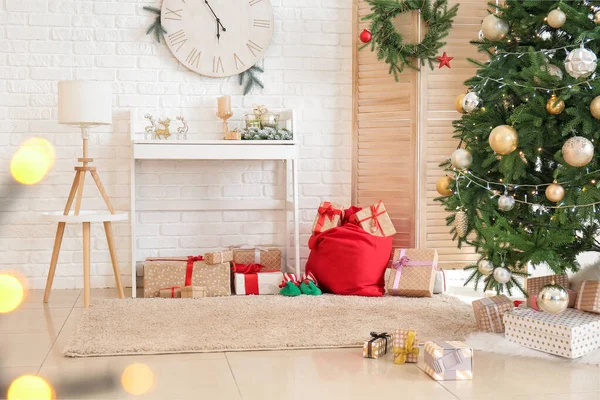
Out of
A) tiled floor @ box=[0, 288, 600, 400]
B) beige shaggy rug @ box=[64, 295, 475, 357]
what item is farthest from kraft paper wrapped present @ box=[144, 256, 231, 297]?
tiled floor @ box=[0, 288, 600, 400]

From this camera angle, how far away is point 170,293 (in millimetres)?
3439

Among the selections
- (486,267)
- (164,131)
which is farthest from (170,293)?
(486,267)

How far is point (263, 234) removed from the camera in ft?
13.1

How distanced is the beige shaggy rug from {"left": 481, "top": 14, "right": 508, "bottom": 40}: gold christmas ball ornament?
43.8 inches

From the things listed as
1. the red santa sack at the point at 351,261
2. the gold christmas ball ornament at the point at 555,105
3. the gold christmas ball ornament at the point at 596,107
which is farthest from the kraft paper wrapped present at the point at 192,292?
the gold christmas ball ornament at the point at 596,107

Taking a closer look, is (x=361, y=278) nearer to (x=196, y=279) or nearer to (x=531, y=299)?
(x=196, y=279)

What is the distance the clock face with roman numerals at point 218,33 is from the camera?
3.79 m

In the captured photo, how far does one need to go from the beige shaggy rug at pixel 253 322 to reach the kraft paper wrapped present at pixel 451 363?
0.46m

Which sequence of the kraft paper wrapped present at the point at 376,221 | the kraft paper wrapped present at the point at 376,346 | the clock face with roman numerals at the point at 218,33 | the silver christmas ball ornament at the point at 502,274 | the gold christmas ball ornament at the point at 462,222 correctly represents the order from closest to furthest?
the kraft paper wrapped present at the point at 376,346 < the silver christmas ball ornament at the point at 502,274 < the gold christmas ball ornament at the point at 462,222 < the kraft paper wrapped present at the point at 376,221 < the clock face with roman numerals at the point at 218,33

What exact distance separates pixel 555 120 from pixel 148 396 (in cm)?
155

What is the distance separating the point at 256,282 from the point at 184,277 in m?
0.37

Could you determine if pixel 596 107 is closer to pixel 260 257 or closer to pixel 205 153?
pixel 205 153

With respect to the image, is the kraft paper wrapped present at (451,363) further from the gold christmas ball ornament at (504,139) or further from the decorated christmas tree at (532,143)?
the gold christmas ball ornament at (504,139)

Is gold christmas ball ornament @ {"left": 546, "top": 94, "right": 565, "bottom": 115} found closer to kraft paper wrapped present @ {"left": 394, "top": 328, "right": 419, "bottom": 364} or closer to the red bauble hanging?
kraft paper wrapped present @ {"left": 394, "top": 328, "right": 419, "bottom": 364}
